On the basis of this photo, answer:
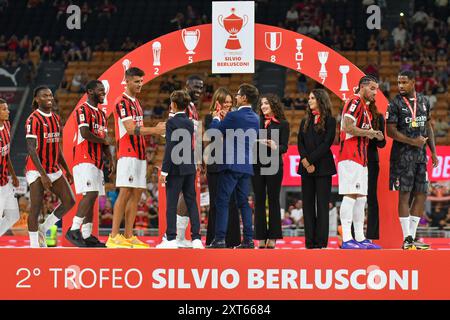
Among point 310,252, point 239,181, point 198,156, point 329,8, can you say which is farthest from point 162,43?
point 329,8

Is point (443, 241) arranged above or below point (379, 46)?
below

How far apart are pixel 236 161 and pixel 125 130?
1201 millimetres

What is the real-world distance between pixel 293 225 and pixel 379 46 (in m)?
6.14

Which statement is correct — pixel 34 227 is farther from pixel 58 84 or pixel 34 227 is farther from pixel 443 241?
pixel 58 84

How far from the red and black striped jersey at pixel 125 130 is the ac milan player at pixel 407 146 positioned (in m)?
2.51

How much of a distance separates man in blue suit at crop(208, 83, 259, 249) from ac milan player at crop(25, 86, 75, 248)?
1636 millimetres

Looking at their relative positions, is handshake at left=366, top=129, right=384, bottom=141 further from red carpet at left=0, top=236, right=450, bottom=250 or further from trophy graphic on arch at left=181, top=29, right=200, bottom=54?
red carpet at left=0, top=236, right=450, bottom=250

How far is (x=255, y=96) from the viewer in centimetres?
951

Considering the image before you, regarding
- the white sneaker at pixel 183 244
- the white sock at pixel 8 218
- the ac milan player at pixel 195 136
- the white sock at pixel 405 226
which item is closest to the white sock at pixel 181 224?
the ac milan player at pixel 195 136

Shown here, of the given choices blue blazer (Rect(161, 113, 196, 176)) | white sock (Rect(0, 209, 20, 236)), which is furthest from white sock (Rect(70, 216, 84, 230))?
blue blazer (Rect(161, 113, 196, 176))

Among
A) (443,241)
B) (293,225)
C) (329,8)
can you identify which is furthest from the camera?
(329,8)

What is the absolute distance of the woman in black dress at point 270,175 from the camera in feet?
32.2

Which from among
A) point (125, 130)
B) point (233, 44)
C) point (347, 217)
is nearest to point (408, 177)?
point (347, 217)
